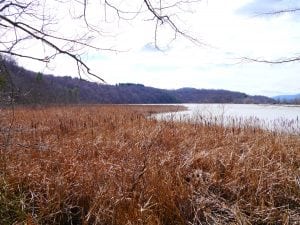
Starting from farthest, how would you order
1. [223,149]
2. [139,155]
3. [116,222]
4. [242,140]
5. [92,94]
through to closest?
[92,94] < [242,140] < [223,149] < [139,155] < [116,222]

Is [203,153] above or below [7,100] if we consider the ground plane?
below

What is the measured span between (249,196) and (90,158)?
7.32 feet

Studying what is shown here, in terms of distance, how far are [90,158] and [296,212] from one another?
269 cm

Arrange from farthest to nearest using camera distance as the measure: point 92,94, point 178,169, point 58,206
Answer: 1. point 92,94
2. point 178,169
3. point 58,206

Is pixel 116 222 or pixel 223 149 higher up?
pixel 223 149

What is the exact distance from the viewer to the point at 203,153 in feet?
16.6

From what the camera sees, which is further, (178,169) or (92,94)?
(92,94)

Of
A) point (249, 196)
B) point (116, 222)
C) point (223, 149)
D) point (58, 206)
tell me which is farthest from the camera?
point (223, 149)

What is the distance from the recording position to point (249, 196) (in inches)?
150

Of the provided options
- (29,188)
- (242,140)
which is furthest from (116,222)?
(242,140)

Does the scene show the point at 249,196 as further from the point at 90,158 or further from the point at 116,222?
the point at 90,158

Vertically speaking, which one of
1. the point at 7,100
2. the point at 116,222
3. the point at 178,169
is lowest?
the point at 116,222

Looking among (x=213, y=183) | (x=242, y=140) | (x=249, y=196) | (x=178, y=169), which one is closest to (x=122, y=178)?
(x=178, y=169)

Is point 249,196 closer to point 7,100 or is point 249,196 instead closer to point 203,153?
point 203,153
